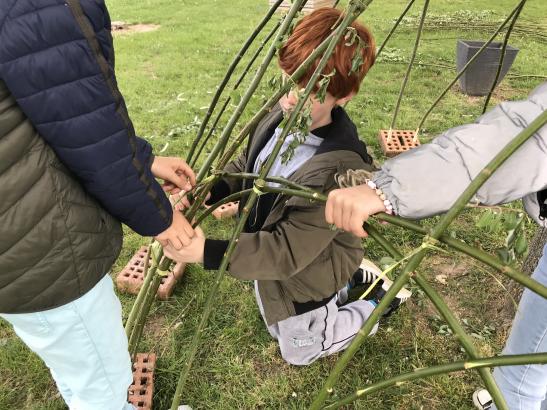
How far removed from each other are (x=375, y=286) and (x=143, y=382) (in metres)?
1.18

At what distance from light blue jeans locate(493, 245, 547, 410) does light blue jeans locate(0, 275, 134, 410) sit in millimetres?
1242

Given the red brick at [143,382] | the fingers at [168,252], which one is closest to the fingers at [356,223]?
the fingers at [168,252]

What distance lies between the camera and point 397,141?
3822 millimetres

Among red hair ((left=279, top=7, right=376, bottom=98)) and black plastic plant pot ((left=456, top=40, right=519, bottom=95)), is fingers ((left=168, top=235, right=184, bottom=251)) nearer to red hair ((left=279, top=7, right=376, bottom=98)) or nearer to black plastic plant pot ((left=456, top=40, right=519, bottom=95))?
red hair ((left=279, top=7, right=376, bottom=98))

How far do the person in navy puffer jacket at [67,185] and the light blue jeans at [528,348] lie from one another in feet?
3.55

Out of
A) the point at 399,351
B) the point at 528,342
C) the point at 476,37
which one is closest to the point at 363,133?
the point at 399,351

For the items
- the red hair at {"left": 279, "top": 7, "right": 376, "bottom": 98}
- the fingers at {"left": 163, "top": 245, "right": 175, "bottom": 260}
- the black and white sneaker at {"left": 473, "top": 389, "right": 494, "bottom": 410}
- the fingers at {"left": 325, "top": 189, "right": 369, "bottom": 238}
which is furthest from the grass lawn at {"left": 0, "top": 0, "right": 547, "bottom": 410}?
the fingers at {"left": 163, "top": 245, "right": 175, "bottom": 260}

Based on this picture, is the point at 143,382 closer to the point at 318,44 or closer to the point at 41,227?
the point at 41,227

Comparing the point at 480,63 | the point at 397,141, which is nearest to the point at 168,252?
the point at 397,141

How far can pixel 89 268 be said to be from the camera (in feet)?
3.88

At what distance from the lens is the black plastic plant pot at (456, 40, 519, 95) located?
4669 mm

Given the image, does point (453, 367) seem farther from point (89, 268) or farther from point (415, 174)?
point (89, 268)

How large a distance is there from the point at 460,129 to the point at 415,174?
136 millimetres

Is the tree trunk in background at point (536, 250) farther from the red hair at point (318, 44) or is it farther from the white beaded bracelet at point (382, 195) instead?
the white beaded bracelet at point (382, 195)
